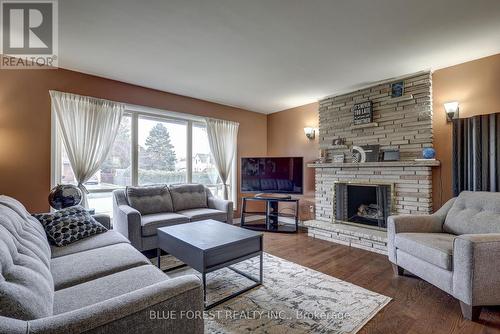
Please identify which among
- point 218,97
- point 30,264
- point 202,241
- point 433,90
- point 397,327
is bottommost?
point 397,327

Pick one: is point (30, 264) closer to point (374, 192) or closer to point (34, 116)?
point (34, 116)

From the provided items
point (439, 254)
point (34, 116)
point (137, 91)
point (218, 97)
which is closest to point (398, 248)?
point (439, 254)

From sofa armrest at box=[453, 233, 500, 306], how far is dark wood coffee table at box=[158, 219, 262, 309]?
162 cm

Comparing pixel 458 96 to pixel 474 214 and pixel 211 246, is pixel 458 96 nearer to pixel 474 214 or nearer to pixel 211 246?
pixel 474 214

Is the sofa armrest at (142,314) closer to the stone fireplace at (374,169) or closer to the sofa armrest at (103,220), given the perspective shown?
the sofa armrest at (103,220)

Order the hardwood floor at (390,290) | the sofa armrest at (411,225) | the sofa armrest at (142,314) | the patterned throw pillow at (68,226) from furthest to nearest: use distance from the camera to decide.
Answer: the sofa armrest at (411,225)
the patterned throw pillow at (68,226)
the hardwood floor at (390,290)
the sofa armrest at (142,314)

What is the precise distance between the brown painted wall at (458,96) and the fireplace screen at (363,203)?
0.62 meters

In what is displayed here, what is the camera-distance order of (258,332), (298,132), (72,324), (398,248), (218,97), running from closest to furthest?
(72,324)
(258,332)
(398,248)
(218,97)
(298,132)

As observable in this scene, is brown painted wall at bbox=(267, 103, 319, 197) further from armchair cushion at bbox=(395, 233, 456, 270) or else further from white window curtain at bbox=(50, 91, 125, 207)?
white window curtain at bbox=(50, 91, 125, 207)

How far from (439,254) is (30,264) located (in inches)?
112

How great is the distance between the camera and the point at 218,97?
4.43m

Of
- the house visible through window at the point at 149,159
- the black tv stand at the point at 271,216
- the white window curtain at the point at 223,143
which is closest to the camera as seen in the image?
the house visible through window at the point at 149,159

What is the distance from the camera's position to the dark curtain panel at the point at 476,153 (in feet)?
8.72

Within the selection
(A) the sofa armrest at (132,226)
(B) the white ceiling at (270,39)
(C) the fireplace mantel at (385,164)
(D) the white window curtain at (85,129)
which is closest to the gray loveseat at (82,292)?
(A) the sofa armrest at (132,226)
